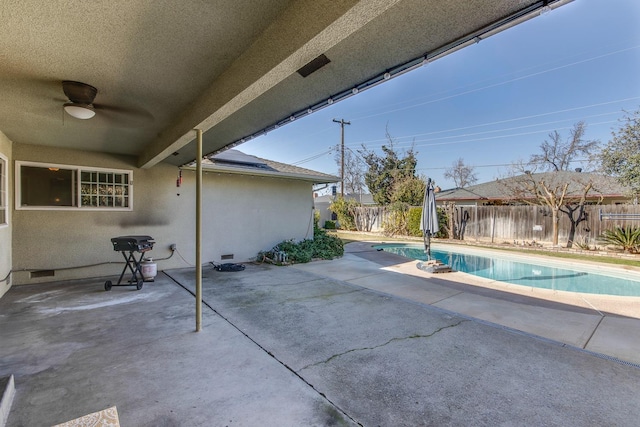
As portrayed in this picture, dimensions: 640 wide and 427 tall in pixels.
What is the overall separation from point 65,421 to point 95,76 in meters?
3.00

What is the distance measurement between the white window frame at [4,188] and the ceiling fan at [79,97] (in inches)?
119

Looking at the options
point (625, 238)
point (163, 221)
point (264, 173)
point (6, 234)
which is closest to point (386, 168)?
point (625, 238)

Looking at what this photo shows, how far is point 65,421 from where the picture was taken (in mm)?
1955

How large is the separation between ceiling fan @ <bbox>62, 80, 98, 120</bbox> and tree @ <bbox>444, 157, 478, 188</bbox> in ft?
102

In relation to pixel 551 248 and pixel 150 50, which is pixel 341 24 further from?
pixel 551 248

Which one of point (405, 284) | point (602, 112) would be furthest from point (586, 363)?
point (602, 112)

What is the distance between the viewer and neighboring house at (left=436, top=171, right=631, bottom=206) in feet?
47.4

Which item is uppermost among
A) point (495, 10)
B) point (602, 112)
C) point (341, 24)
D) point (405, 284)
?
point (602, 112)

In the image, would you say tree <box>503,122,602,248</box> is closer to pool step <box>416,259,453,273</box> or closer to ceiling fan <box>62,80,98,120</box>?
pool step <box>416,259,453,273</box>

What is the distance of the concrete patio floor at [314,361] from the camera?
6.83 ft

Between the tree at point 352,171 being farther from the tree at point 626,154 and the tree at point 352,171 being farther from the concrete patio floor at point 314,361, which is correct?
the concrete patio floor at point 314,361

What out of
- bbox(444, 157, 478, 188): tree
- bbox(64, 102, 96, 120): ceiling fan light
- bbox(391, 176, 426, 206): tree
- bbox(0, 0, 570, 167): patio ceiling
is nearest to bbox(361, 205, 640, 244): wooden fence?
bbox(391, 176, 426, 206): tree

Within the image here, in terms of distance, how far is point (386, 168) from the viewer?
2350 cm

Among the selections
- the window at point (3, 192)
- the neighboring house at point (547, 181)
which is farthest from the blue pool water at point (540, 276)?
the window at point (3, 192)
